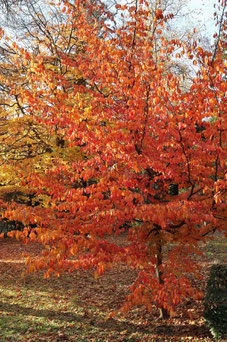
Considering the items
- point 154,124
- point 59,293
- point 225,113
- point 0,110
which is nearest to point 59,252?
point 154,124

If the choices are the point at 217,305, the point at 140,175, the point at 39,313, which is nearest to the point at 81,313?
the point at 39,313

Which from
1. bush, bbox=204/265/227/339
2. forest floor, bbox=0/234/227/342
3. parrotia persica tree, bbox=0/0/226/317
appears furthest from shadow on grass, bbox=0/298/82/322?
bush, bbox=204/265/227/339

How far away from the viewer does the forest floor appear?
22.2 ft

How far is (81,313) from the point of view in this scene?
327 inches

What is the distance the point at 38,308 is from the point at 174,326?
422 cm

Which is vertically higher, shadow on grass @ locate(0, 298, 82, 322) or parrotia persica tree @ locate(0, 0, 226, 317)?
parrotia persica tree @ locate(0, 0, 226, 317)

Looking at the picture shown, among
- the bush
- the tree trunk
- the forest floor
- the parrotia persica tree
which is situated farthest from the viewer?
the tree trunk

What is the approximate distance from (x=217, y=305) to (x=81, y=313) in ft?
13.8

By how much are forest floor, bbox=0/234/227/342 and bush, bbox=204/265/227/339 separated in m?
0.43

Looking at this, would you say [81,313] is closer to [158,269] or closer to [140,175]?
[158,269]

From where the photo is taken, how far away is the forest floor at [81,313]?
677 cm

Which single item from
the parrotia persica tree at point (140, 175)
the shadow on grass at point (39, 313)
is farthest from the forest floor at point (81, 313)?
the parrotia persica tree at point (140, 175)

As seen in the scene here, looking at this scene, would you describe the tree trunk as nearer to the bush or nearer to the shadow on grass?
the bush

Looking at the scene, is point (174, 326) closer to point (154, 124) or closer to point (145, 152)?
point (145, 152)
